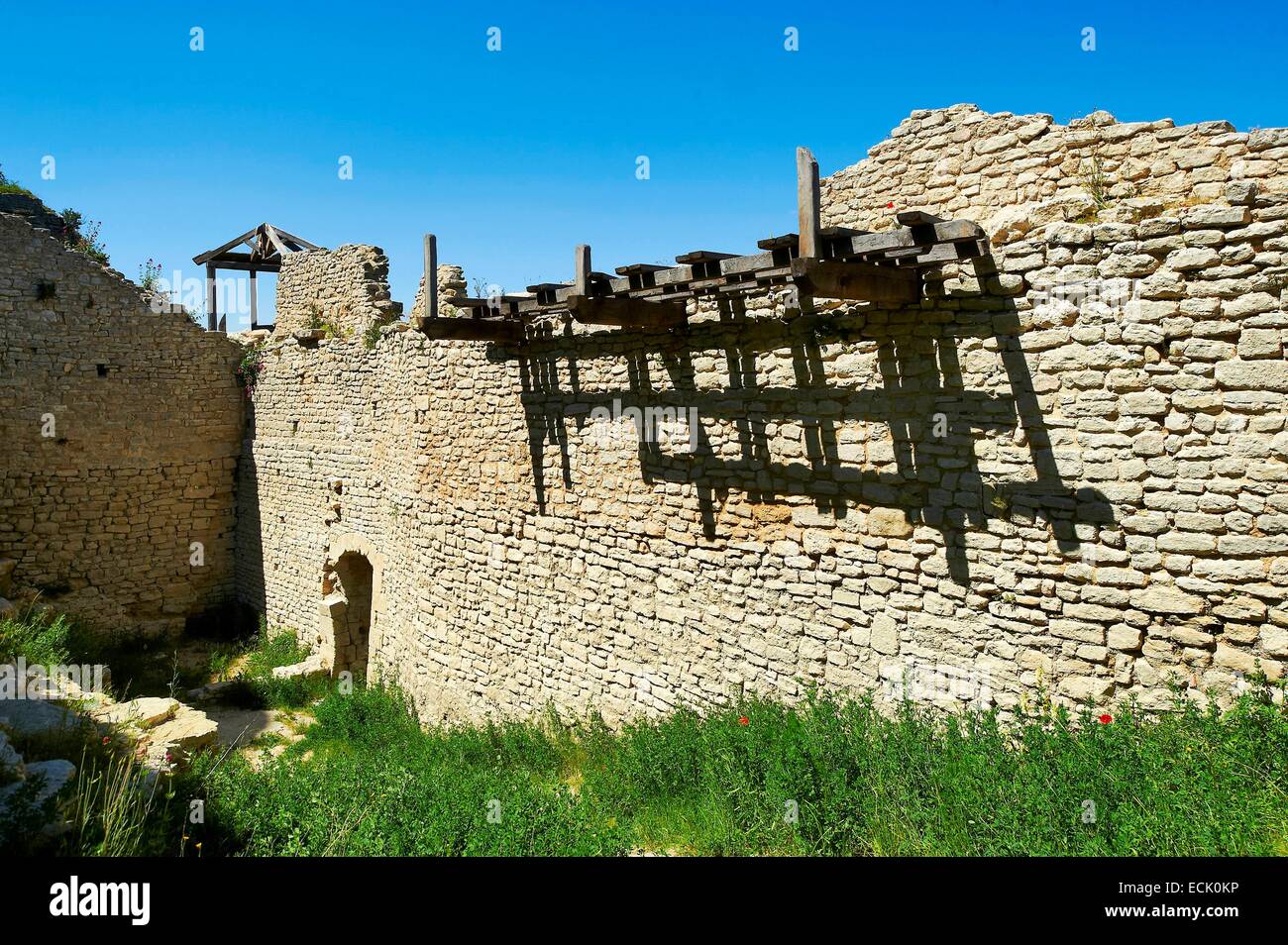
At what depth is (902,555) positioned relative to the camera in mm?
5762

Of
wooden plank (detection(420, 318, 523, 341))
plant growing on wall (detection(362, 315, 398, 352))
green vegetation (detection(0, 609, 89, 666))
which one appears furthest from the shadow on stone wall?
green vegetation (detection(0, 609, 89, 666))

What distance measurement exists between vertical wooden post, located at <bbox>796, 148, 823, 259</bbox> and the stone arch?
9161 mm

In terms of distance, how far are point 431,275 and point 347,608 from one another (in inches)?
247

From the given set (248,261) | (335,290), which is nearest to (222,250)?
(248,261)

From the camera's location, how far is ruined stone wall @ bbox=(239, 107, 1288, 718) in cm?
454

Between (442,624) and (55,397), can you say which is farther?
(55,397)

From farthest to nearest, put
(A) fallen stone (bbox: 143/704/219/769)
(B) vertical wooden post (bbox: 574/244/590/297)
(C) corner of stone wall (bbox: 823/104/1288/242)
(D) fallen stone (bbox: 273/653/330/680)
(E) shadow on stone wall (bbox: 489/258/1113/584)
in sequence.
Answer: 1. (D) fallen stone (bbox: 273/653/330/680)
2. (B) vertical wooden post (bbox: 574/244/590/297)
3. (A) fallen stone (bbox: 143/704/219/769)
4. (E) shadow on stone wall (bbox: 489/258/1113/584)
5. (C) corner of stone wall (bbox: 823/104/1288/242)

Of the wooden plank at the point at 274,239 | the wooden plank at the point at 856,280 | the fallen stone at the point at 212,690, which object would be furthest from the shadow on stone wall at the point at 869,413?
the wooden plank at the point at 274,239

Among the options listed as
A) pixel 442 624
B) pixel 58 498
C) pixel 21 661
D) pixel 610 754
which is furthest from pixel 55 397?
pixel 610 754

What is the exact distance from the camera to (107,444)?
540 inches

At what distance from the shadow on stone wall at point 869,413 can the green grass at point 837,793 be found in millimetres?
1215

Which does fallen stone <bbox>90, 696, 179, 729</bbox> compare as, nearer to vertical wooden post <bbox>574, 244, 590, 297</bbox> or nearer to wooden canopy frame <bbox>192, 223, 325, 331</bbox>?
vertical wooden post <bbox>574, 244, 590, 297</bbox>
